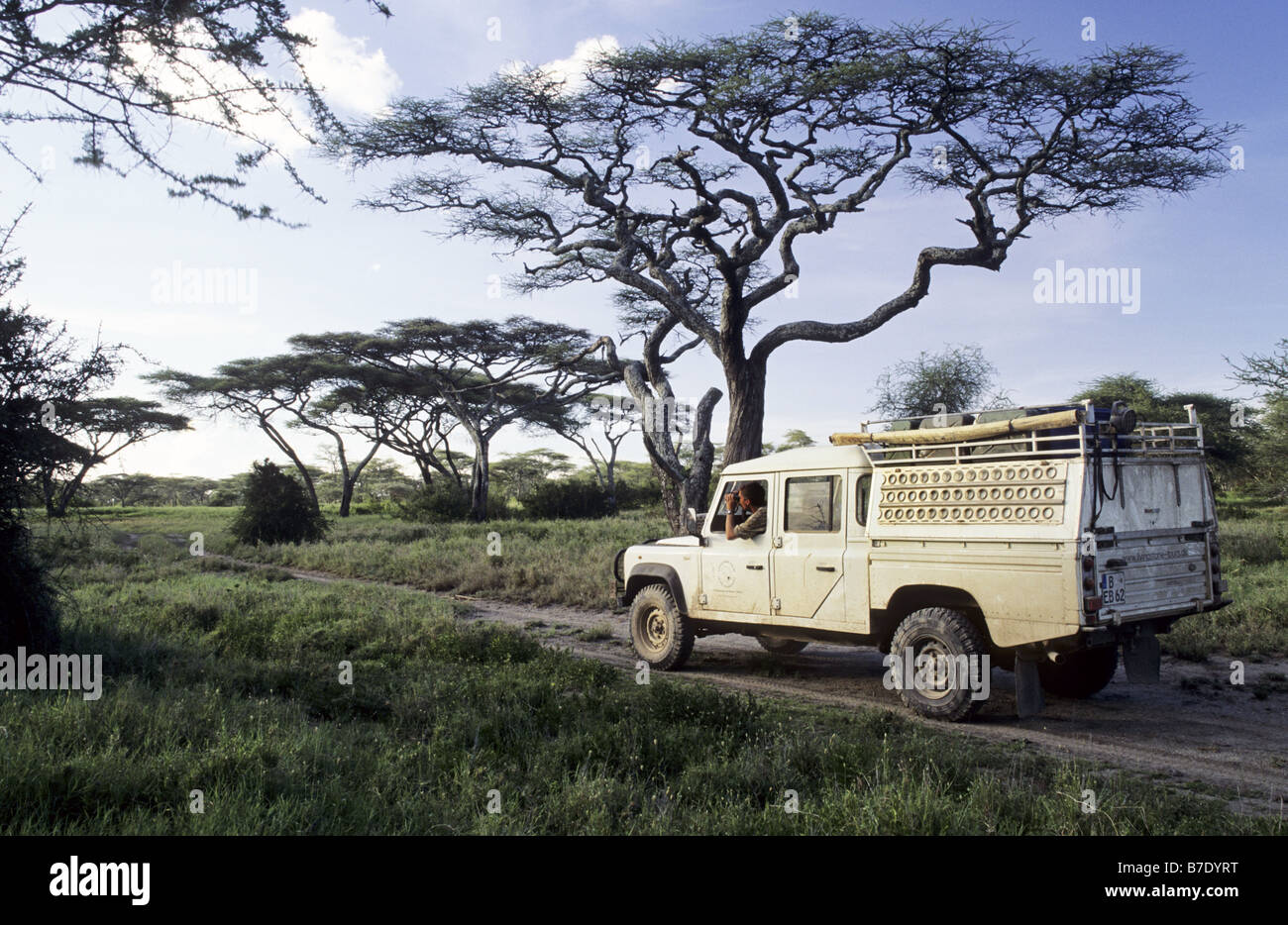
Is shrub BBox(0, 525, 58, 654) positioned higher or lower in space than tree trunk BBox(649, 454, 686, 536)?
lower

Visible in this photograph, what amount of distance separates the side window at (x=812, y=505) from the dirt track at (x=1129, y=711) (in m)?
1.62

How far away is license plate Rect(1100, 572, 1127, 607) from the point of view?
6.64 m

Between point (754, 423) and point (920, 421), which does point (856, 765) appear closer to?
point (920, 421)

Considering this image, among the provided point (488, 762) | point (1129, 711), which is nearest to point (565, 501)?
point (1129, 711)

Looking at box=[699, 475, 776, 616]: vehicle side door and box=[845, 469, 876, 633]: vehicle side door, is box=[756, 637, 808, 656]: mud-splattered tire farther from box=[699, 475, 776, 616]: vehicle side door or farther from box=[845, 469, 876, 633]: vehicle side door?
box=[845, 469, 876, 633]: vehicle side door

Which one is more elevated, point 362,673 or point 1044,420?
point 1044,420

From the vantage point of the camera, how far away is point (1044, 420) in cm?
688

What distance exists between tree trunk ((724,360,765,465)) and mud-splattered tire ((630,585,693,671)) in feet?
35.0

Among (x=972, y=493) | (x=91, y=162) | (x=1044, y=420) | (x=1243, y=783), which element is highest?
(x=91, y=162)

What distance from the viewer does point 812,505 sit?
8.62 m

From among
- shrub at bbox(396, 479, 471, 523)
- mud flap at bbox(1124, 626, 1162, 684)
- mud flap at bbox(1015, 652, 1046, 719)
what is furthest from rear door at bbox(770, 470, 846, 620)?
shrub at bbox(396, 479, 471, 523)

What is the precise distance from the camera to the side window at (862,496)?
8.20 metres
